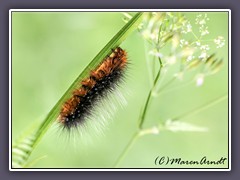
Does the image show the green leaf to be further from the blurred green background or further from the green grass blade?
the blurred green background

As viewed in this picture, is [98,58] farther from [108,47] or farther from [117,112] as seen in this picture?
[117,112]

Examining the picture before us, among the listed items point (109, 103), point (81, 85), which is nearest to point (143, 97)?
point (109, 103)

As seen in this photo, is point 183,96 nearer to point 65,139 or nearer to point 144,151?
point 144,151

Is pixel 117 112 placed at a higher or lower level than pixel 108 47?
lower

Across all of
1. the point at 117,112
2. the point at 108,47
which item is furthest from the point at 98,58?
the point at 117,112

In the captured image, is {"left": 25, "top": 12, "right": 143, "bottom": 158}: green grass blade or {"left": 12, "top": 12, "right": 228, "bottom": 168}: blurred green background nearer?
{"left": 25, "top": 12, "right": 143, "bottom": 158}: green grass blade

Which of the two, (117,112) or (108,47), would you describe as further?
(117,112)

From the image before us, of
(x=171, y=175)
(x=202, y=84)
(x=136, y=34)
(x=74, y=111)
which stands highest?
(x=136, y=34)

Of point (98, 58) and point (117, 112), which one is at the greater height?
point (98, 58)

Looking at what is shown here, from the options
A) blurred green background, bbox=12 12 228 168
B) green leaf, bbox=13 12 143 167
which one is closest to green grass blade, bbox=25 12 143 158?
green leaf, bbox=13 12 143 167
